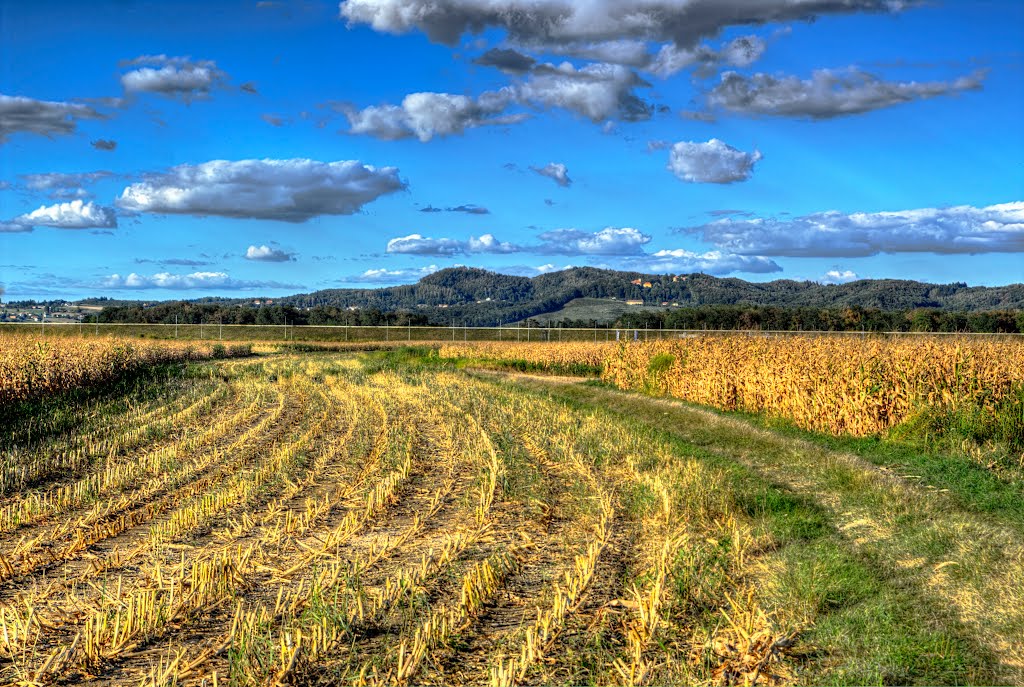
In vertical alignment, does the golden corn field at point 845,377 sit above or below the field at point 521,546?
above

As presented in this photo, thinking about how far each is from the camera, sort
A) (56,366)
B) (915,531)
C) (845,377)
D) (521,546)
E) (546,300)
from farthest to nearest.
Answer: (546,300) → (56,366) → (845,377) → (915,531) → (521,546)

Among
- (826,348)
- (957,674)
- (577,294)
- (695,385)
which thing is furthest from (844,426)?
(577,294)

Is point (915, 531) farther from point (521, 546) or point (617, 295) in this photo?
point (617, 295)

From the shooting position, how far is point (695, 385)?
22031mm

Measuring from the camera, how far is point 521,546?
8.15 meters

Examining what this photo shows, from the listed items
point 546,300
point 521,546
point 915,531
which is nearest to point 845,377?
point 915,531

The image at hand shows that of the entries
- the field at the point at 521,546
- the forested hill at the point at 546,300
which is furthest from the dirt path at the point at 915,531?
the forested hill at the point at 546,300

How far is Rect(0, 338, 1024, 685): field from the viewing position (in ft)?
18.0

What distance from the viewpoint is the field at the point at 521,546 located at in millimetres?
5477

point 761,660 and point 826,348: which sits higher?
point 826,348

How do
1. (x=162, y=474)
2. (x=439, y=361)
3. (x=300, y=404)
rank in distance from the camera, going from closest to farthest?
(x=162, y=474), (x=300, y=404), (x=439, y=361)

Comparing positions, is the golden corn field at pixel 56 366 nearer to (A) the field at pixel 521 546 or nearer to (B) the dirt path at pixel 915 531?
(A) the field at pixel 521 546

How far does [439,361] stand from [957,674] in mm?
37497

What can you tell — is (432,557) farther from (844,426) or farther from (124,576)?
(844,426)
